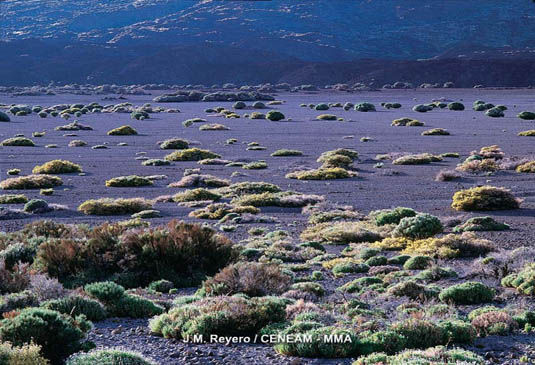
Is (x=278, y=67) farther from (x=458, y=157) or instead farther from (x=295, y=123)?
(x=458, y=157)

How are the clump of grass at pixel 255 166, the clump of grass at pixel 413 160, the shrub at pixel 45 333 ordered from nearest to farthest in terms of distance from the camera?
the shrub at pixel 45 333, the clump of grass at pixel 255 166, the clump of grass at pixel 413 160

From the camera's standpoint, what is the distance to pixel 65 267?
38.2 feet

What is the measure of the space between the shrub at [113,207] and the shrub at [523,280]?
12153 mm

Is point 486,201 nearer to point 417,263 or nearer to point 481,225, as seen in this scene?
point 481,225

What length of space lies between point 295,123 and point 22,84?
9713 cm

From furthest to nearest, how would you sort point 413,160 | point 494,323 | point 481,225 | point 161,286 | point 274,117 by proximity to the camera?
point 274,117 < point 413,160 < point 481,225 < point 161,286 < point 494,323

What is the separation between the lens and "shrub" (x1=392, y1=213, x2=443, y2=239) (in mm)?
15281

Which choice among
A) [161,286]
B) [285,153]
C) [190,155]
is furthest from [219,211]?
[285,153]

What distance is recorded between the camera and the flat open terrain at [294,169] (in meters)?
7.99

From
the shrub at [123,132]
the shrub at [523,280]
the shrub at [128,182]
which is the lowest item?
the shrub at [123,132]

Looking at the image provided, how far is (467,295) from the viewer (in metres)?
9.71

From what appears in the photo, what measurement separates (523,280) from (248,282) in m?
4.03

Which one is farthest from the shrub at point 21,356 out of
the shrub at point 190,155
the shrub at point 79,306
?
the shrub at point 190,155

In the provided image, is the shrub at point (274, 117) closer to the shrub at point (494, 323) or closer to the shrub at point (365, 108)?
the shrub at point (365, 108)
